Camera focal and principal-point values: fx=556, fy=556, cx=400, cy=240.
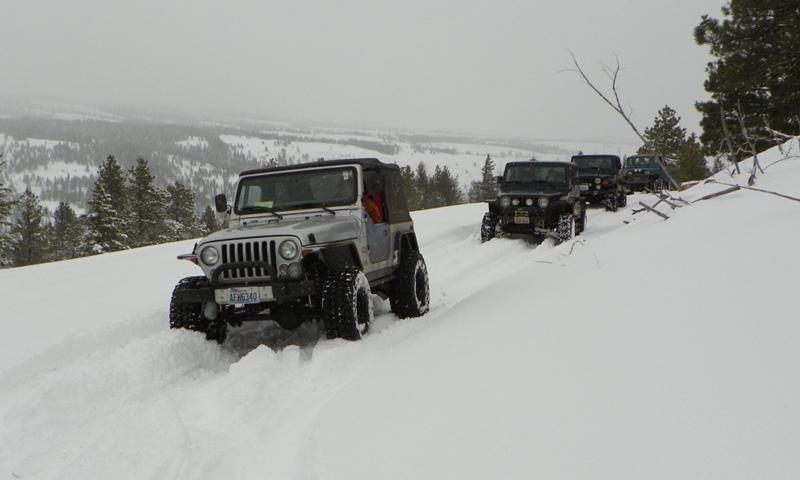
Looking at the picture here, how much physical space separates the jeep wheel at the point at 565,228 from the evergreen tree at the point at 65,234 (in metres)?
45.2

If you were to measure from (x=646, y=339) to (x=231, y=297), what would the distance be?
349cm

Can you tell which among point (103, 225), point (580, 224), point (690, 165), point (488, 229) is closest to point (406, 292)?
point (488, 229)

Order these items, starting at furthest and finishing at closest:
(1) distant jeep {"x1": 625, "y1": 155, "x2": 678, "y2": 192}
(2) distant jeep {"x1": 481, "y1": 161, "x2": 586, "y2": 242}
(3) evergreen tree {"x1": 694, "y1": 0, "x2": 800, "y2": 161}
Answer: (1) distant jeep {"x1": 625, "y1": 155, "x2": 678, "y2": 192}
(3) evergreen tree {"x1": 694, "y1": 0, "x2": 800, "y2": 161}
(2) distant jeep {"x1": 481, "y1": 161, "x2": 586, "y2": 242}

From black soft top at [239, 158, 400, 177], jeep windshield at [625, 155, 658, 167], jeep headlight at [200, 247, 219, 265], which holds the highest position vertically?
jeep windshield at [625, 155, 658, 167]

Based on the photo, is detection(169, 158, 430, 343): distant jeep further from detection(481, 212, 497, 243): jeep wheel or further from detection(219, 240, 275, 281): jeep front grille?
detection(481, 212, 497, 243): jeep wheel

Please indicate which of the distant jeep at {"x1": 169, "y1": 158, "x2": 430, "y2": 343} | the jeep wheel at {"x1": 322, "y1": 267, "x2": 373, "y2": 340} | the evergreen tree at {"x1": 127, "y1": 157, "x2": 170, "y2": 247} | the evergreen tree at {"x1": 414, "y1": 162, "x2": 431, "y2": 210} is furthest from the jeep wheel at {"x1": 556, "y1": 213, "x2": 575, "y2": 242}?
the evergreen tree at {"x1": 414, "y1": 162, "x2": 431, "y2": 210}

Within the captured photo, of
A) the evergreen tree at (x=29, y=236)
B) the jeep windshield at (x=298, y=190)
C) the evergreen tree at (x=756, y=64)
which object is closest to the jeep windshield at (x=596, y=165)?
the evergreen tree at (x=756, y=64)

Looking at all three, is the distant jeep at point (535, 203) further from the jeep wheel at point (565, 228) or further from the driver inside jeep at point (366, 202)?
the driver inside jeep at point (366, 202)

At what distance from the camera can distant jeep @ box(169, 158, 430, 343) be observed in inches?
197

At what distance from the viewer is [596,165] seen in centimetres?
1839

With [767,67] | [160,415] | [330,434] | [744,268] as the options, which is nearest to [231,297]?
[160,415]

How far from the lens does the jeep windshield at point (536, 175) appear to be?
12.9 m

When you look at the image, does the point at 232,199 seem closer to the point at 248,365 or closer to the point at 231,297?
the point at 231,297

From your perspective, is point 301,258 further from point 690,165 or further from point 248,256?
point 690,165
